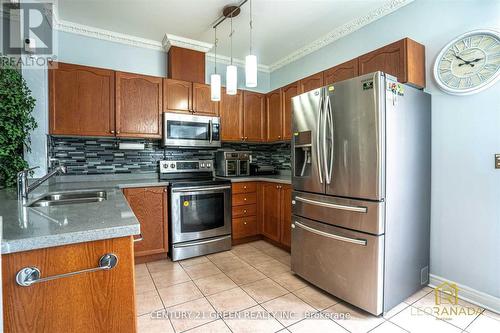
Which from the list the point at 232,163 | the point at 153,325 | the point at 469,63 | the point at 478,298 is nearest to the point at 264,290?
A: the point at 153,325

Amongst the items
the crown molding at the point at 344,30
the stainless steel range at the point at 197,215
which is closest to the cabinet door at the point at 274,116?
the crown molding at the point at 344,30

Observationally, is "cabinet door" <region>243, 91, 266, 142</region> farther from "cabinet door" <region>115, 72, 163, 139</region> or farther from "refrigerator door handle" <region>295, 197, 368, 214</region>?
"refrigerator door handle" <region>295, 197, 368, 214</region>

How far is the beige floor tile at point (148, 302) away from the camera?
190 cm

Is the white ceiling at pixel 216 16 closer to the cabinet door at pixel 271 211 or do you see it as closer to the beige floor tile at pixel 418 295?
the cabinet door at pixel 271 211

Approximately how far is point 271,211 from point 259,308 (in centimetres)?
146

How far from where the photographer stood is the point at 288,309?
1907mm

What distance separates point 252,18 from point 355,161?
2.00 m

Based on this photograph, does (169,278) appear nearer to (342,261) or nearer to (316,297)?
(316,297)

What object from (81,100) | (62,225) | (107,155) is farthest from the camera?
(107,155)

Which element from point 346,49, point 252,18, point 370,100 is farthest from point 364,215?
point 252,18

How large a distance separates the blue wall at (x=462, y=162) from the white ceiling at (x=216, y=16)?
61 centimetres

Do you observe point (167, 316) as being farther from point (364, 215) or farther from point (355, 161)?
point (355, 161)

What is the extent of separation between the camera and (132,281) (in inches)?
38.2

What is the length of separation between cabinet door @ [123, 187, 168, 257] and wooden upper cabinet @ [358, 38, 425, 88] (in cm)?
255
